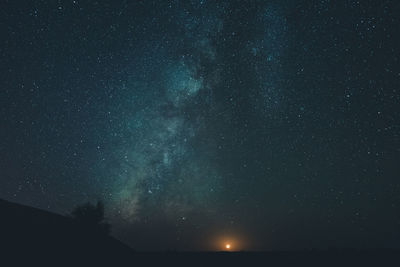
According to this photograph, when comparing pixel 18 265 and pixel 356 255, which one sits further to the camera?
pixel 356 255

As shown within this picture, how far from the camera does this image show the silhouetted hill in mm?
9281

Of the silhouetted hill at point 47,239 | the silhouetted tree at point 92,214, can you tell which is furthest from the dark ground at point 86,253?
the silhouetted tree at point 92,214

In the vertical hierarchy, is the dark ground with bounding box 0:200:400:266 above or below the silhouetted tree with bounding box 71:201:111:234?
below

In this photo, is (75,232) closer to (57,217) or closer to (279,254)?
(57,217)

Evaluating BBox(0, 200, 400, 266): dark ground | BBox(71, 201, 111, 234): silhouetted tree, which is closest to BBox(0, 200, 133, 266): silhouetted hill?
BBox(0, 200, 400, 266): dark ground

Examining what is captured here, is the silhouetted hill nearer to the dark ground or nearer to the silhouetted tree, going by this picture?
the dark ground

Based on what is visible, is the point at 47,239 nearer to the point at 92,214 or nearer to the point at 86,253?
the point at 86,253

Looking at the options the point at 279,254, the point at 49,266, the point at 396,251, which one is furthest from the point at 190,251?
the point at 396,251

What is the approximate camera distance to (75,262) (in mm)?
10062

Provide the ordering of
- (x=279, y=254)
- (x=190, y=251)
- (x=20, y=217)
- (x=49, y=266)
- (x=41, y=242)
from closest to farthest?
1. (x=49, y=266)
2. (x=41, y=242)
3. (x=20, y=217)
4. (x=279, y=254)
5. (x=190, y=251)

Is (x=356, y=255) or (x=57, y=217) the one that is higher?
(x=57, y=217)

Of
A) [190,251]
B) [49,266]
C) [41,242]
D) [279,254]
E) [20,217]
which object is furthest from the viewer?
[190,251]

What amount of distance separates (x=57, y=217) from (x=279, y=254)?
33.4 ft

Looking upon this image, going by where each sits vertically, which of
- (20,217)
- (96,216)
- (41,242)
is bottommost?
(41,242)
